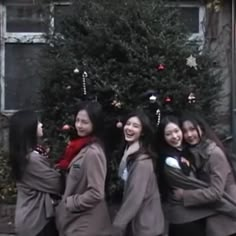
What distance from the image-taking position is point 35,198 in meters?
5.55

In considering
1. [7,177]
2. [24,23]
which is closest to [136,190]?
[7,177]

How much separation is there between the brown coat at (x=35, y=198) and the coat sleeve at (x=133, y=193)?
556 mm

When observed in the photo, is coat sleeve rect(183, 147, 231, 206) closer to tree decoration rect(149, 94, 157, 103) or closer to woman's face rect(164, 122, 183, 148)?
woman's face rect(164, 122, 183, 148)

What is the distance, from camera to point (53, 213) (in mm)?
5582

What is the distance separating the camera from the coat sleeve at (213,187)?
18.2 feet

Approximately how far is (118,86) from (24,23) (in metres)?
2.67

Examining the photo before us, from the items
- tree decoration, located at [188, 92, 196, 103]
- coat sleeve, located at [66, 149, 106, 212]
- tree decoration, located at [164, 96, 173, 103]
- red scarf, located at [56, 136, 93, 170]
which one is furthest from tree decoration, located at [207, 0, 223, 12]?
coat sleeve, located at [66, 149, 106, 212]

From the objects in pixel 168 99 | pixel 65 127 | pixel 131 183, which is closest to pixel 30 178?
pixel 131 183

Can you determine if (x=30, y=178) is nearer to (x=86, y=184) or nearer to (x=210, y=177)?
(x=86, y=184)

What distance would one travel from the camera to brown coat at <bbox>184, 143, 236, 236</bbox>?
18.3 ft

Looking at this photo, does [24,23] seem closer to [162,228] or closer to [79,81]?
[79,81]

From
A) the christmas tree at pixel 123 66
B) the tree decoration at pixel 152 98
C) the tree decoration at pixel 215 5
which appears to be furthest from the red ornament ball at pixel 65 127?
the tree decoration at pixel 215 5

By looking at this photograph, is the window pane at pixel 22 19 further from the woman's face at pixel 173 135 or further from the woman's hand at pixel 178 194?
the woman's hand at pixel 178 194

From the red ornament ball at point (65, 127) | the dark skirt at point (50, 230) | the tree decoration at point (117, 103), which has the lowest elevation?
the dark skirt at point (50, 230)
